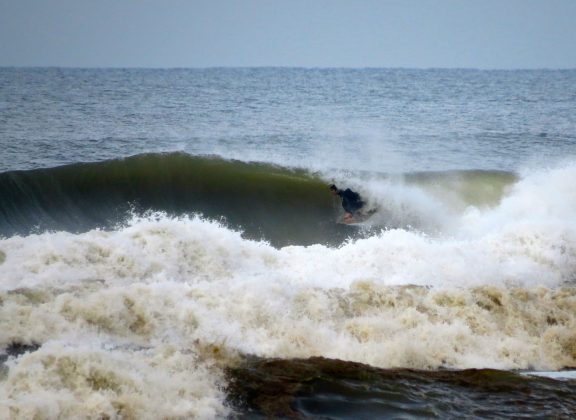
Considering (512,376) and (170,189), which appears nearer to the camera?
(512,376)

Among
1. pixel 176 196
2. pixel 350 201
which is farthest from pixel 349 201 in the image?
pixel 176 196

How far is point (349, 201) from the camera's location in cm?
1485

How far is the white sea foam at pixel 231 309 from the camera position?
21.2 feet

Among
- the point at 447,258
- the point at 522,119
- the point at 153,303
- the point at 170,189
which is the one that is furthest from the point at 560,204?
the point at 522,119

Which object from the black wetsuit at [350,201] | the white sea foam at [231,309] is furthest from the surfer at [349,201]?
the white sea foam at [231,309]

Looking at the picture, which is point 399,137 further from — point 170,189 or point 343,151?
point 170,189

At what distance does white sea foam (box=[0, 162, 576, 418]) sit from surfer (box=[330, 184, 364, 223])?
7.76 feet

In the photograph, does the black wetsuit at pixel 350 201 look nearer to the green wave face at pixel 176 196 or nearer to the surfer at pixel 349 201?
the surfer at pixel 349 201

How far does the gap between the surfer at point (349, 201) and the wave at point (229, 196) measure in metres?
0.19

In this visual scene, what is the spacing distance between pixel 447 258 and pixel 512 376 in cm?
342

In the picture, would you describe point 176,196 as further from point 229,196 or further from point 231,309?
point 231,309

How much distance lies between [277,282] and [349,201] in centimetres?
593

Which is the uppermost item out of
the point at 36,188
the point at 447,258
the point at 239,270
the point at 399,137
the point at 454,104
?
the point at 454,104

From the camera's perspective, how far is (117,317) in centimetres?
789
